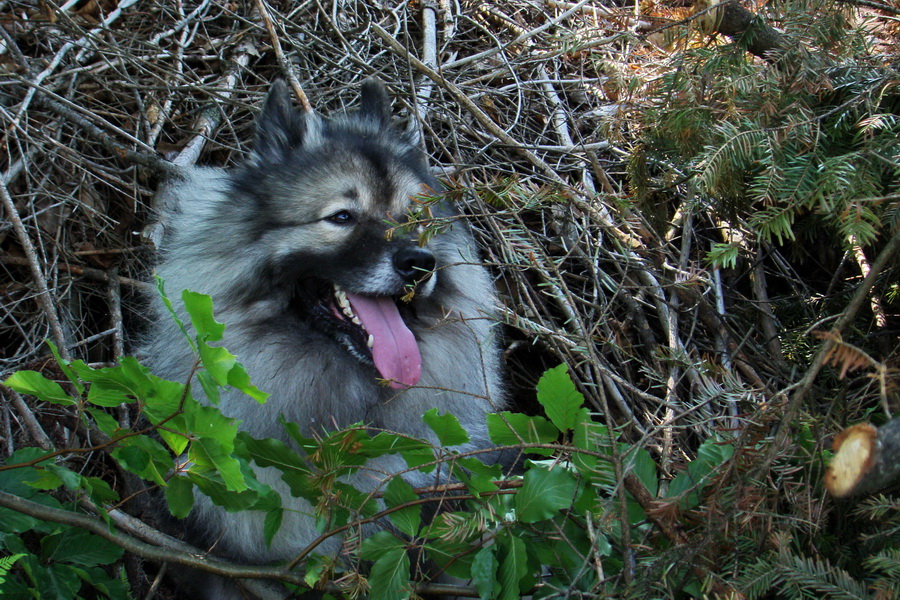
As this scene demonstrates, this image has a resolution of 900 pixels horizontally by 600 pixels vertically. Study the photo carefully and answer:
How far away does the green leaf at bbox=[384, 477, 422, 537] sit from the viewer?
6.14 ft

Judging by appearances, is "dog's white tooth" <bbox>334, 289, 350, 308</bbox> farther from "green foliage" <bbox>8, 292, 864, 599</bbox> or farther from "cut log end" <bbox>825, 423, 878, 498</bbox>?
"cut log end" <bbox>825, 423, 878, 498</bbox>

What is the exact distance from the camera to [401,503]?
1.90 meters

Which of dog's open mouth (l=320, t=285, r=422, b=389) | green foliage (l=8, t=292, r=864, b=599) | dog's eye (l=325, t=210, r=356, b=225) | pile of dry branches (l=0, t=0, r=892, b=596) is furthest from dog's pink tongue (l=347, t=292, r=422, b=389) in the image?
green foliage (l=8, t=292, r=864, b=599)

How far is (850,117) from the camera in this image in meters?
2.20

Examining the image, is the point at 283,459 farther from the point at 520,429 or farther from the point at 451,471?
the point at 520,429

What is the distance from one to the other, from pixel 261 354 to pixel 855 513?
193cm

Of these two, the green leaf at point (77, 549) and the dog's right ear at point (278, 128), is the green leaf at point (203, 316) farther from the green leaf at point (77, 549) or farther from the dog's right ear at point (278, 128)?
the dog's right ear at point (278, 128)

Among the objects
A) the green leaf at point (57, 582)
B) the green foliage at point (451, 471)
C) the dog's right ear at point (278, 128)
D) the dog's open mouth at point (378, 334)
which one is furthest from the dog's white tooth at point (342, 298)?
the green leaf at point (57, 582)

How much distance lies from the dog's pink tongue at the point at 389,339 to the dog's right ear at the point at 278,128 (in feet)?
2.30

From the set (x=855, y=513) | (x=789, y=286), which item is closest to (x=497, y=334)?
(x=789, y=286)

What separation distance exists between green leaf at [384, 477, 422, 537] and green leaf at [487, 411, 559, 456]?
255 millimetres

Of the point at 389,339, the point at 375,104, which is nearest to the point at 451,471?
the point at 389,339

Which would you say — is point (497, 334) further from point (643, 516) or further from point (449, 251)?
point (643, 516)

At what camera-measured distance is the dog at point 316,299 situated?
2.61 meters
